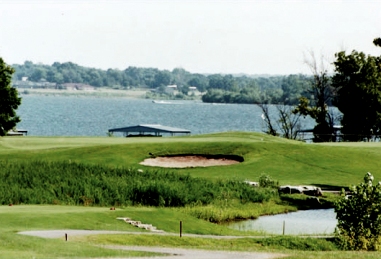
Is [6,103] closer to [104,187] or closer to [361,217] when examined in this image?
[104,187]

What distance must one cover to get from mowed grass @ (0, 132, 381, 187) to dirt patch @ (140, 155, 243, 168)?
69 centimetres

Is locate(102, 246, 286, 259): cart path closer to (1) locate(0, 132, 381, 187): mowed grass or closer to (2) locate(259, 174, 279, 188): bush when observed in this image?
(2) locate(259, 174, 279, 188): bush

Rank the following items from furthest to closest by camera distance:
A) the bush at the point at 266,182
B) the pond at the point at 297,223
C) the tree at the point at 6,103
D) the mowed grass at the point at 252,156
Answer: the tree at the point at 6,103 < the mowed grass at the point at 252,156 < the bush at the point at 266,182 < the pond at the point at 297,223

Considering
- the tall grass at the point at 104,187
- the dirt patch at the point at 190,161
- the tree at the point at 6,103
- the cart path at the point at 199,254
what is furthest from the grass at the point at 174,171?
the tree at the point at 6,103

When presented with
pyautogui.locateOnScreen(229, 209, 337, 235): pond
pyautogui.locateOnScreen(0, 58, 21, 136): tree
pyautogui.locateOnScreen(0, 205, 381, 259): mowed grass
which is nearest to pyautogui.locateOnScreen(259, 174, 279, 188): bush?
pyautogui.locateOnScreen(229, 209, 337, 235): pond

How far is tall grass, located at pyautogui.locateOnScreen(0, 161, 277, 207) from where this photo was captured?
45219mm

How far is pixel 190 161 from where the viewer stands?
66.6 meters

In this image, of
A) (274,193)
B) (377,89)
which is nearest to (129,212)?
(274,193)

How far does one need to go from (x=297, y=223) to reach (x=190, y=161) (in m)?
20.9

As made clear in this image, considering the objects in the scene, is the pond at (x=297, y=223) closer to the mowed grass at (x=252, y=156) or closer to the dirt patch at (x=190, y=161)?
the mowed grass at (x=252, y=156)

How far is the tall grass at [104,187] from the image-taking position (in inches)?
1780

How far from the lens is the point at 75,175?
1948 inches

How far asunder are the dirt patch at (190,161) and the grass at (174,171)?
2.45 ft

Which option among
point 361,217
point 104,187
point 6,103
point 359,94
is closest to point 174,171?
point 104,187
